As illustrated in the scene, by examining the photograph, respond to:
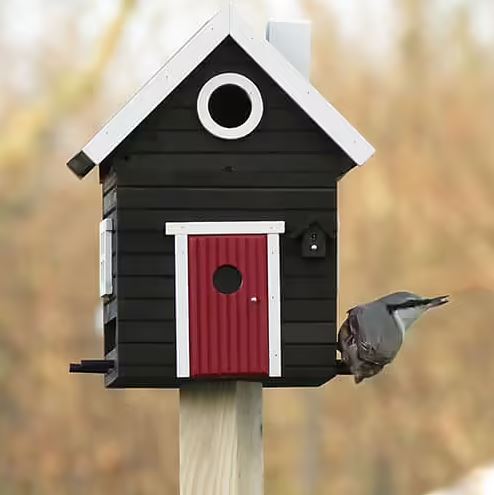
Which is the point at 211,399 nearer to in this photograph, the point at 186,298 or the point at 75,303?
the point at 186,298

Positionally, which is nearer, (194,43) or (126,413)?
(194,43)

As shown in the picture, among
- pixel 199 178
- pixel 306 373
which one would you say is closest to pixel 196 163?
pixel 199 178

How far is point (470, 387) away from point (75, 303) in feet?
7.64

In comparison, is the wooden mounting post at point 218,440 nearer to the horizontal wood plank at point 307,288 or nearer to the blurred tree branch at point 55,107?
the horizontal wood plank at point 307,288

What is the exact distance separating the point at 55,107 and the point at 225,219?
22.5 feet

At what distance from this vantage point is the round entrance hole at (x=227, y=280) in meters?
3.29

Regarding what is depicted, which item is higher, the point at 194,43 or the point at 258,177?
the point at 194,43

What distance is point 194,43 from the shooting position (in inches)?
128

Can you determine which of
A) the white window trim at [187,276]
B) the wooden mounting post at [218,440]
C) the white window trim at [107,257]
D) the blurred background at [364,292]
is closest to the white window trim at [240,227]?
the white window trim at [187,276]

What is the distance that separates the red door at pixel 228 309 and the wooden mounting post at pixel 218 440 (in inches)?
3.7

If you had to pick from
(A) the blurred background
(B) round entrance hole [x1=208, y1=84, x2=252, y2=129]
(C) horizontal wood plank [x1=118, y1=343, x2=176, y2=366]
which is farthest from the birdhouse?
(A) the blurred background

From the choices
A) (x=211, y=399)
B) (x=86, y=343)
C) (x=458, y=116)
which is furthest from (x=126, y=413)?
(x=211, y=399)

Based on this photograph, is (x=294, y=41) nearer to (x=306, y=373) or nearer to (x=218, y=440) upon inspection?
(x=306, y=373)

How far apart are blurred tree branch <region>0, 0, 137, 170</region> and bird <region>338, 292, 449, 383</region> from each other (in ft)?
21.4
